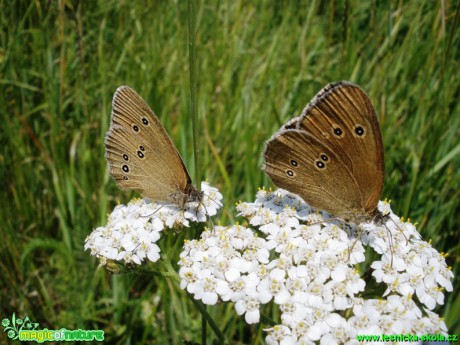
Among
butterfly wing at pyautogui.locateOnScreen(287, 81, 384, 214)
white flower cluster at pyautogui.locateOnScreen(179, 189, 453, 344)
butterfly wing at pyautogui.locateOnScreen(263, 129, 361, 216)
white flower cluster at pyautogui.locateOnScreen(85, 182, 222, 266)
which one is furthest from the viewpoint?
butterfly wing at pyautogui.locateOnScreen(263, 129, 361, 216)

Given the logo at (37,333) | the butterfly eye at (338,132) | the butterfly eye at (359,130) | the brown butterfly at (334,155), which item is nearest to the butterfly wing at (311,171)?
the brown butterfly at (334,155)

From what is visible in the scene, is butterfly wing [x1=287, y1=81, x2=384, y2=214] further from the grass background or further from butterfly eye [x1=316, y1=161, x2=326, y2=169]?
the grass background

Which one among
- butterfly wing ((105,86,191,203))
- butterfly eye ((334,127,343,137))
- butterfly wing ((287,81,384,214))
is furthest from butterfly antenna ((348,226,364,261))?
butterfly wing ((105,86,191,203))

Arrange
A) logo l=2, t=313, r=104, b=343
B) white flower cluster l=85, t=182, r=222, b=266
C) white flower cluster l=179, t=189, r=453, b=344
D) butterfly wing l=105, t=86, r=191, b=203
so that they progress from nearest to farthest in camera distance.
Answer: white flower cluster l=179, t=189, r=453, b=344 → white flower cluster l=85, t=182, r=222, b=266 → butterfly wing l=105, t=86, r=191, b=203 → logo l=2, t=313, r=104, b=343

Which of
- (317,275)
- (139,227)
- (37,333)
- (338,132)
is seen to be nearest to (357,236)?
(317,275)

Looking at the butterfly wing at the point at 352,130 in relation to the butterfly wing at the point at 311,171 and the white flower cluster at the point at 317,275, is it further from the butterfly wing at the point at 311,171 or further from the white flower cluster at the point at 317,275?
the white flower cluster at the point at 317,275
